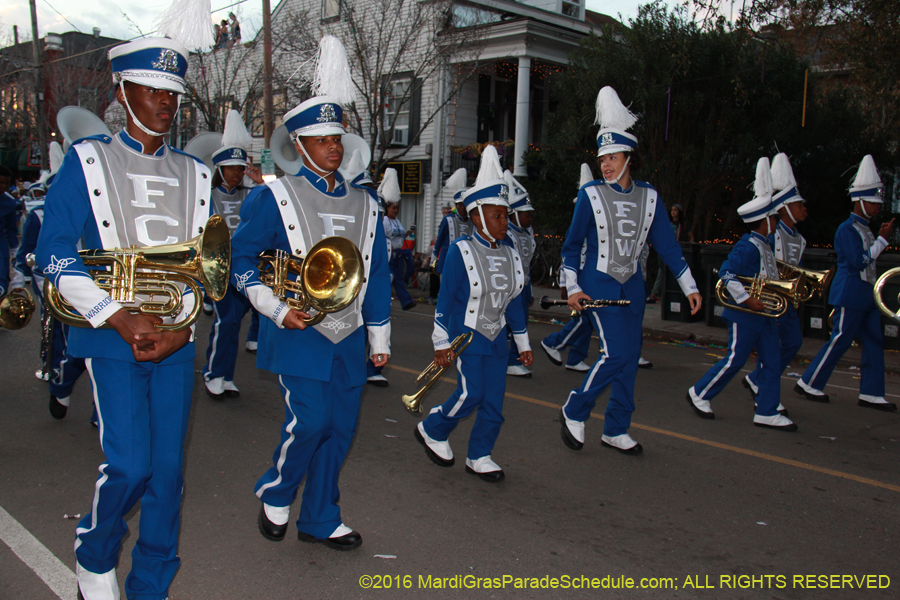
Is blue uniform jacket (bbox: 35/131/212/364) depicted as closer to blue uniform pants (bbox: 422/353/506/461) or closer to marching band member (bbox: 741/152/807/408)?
blue uniform pants (bbox: 422/353/506/461)

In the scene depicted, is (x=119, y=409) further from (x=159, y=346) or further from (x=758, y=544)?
(x=758, y=544)

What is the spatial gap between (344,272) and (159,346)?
94cm

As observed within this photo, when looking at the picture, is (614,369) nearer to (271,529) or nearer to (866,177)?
(271,529)

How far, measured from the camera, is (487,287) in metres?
4.96

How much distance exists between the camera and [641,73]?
16188 mm

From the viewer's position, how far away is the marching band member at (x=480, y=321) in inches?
193

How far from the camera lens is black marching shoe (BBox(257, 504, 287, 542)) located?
3803 mm

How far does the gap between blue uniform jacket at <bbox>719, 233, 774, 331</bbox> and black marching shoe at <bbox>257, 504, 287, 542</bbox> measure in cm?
435

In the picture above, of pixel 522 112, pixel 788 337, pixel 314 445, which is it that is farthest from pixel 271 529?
pixel 522 112

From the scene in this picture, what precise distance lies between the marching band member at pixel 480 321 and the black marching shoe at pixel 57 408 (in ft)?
10.2

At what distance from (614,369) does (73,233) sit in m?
3.73

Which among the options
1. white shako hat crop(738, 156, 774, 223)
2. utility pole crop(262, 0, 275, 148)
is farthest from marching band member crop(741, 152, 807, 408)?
→ utility pole crop(262, 0, 275, 148)

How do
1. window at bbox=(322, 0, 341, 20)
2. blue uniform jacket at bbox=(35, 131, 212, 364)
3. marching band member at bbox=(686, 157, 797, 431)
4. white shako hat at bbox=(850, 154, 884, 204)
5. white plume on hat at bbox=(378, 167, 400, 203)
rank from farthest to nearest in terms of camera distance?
window at bbox=(322, 0, 341, 20)
white plume on hat at bbox=(378, 167, 400, 203)
white shako hat at bbox=(850, 154, 884, 204)
marching band member at bbox=(686, 157, 797, 431)
blue uniform jacket at bbox=(35, 131, 212, 364)

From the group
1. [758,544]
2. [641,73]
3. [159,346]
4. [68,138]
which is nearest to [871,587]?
[758,544]
